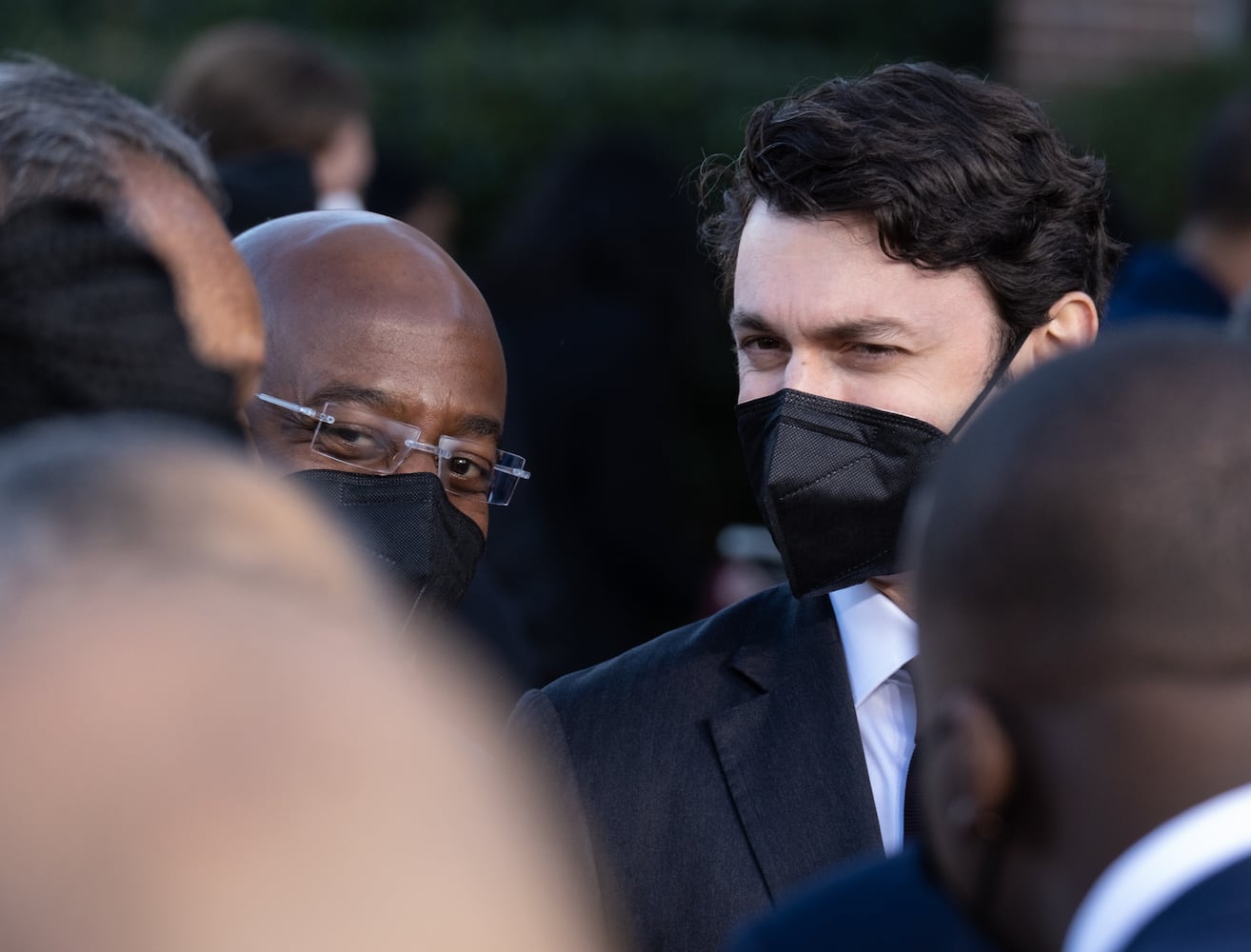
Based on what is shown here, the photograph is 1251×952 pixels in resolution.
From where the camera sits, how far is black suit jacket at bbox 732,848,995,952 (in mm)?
1413

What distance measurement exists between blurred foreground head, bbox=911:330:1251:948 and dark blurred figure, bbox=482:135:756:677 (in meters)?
3.76

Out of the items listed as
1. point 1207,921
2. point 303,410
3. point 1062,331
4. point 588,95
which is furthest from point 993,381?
point 588,95

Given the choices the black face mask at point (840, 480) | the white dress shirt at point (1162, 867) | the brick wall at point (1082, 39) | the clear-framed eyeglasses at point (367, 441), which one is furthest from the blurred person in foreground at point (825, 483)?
the brick wall at point (1082, 39)

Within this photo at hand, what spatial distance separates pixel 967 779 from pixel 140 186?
107cm

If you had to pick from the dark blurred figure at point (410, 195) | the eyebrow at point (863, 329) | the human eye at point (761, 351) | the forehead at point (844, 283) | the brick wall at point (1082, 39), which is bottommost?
the brick wall at point (1082, 39)

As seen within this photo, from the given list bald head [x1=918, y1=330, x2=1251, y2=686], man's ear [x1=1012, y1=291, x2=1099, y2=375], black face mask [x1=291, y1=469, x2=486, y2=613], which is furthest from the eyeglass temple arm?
bald head [x1=918, y1=330, x2=1251, y2=686]

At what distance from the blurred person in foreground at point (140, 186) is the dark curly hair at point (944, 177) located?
3.93 feet

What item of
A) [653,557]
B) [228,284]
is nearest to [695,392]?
[653,557]

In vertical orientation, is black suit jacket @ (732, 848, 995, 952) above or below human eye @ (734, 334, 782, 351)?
above

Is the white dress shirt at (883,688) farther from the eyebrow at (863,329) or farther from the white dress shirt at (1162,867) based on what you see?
the white dress shirt at (1162,867)

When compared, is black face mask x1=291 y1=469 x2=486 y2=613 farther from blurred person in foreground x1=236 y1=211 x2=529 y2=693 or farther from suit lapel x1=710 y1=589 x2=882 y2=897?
suit lapel x1=710 y1=589 x2=882 y2=897

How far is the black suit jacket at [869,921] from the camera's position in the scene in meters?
1.41

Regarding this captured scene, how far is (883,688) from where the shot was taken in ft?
8.96

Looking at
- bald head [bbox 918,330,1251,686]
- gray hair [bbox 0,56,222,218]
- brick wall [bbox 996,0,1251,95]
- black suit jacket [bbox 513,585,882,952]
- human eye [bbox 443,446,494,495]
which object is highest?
gray hair [bbox 0,56,222,218]
